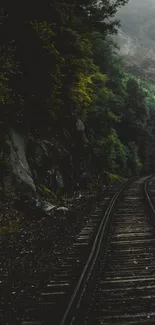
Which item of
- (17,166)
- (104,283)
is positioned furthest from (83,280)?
(17,166)

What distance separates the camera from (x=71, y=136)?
68.3 feet

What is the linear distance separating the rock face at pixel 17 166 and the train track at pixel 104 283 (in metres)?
2.96

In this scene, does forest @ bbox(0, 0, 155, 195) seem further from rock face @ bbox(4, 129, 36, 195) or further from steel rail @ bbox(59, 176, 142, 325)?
steel rail @ bbox(59, 176, 142, 325)

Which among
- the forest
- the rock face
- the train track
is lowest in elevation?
the train track

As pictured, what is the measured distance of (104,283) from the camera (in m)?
6.53

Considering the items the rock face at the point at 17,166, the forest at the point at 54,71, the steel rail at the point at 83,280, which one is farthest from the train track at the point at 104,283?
the forest at the point at 54,71

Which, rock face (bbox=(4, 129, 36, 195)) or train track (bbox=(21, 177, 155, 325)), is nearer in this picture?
train track (bbox=(21, 177, 155, 325))

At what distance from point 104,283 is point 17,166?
6990 mm

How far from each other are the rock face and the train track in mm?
2964

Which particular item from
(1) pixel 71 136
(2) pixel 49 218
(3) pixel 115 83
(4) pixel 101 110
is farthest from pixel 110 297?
(3) pixel 115 83

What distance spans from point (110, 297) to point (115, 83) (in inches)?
1315

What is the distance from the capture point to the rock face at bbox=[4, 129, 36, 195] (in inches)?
471

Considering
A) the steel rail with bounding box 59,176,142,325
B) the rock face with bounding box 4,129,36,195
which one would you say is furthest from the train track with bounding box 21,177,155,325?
the rock face with bounding box 4,129,36,195

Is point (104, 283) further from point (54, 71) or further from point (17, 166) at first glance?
point (54, 71)
